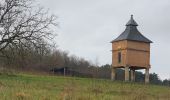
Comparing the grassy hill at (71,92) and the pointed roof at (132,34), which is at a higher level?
the pointed roof at (132,34)

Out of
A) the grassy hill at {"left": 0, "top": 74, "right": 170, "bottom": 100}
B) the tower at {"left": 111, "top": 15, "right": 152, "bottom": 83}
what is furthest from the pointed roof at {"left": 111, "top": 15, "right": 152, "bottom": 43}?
the grassy hill at {"left": 0, "top": 74, "right": 170, "bottom": 100}

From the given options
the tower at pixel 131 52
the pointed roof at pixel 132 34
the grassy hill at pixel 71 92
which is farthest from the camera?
the pointed roof at pixel 132 34

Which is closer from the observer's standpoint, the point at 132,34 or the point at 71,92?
the point at 71,92

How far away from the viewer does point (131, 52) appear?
179 ft

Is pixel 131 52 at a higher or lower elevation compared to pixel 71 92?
higher

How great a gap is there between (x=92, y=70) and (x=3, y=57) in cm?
4398

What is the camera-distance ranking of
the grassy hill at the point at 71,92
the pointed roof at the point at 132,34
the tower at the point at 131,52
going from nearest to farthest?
1. the grassy hill at the point at 71,92
2. the tower at the point at 131,52
3. the pointed roof at the point at 132,34

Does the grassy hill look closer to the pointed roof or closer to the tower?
the tower

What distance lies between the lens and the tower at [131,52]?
54094 millimetres

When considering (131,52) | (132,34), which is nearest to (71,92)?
(131,52)

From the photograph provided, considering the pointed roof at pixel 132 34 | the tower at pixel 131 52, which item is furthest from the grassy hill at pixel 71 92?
the pointed roof at pixel 132 34

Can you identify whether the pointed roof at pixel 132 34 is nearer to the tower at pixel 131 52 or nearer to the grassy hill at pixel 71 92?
the tower at pixel 131 52

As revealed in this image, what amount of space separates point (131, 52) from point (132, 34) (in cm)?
295

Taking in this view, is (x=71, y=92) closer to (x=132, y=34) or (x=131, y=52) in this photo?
(x=131, y=52)
